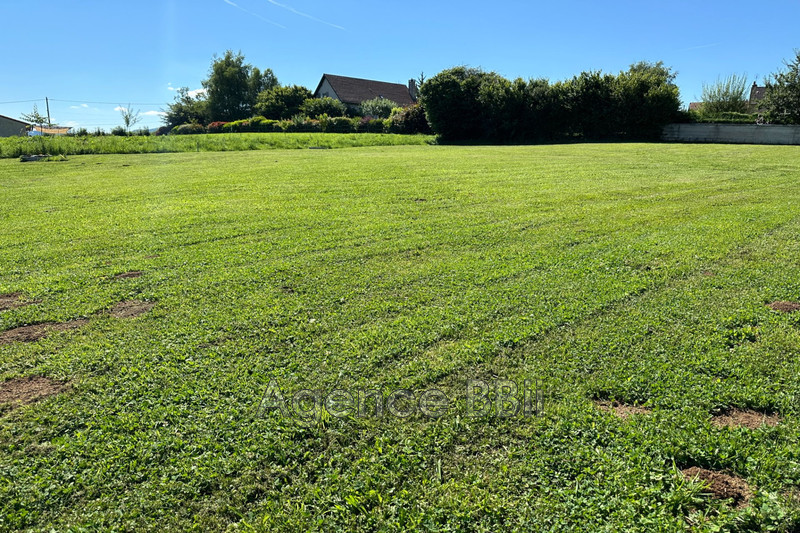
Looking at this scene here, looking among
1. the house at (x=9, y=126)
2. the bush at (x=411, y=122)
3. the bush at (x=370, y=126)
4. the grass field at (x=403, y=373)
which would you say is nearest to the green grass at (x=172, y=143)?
the bush at (x=411, y=122)

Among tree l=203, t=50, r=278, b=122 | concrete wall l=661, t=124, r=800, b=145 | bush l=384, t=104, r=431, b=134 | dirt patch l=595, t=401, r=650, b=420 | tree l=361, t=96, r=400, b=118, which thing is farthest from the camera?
tree l=203, t=50, r=278, b=122

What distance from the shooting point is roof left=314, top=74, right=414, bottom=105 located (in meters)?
56.6

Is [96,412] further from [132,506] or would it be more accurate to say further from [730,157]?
[730,157]

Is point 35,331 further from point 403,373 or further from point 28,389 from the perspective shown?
point 403,373

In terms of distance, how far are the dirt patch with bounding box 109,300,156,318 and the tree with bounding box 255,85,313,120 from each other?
51368mm

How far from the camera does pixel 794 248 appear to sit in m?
5.26

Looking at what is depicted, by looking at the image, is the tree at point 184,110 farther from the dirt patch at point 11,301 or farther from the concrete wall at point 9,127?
the dirt patch at point 11,301

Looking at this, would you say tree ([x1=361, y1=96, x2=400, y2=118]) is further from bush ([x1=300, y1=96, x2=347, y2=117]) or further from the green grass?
the green grass

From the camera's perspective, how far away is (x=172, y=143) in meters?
25.8

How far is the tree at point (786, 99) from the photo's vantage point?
28.6 meters

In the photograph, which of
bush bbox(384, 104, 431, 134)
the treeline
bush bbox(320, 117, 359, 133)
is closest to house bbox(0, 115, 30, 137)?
bush bbox(320, 117, 359, 133)

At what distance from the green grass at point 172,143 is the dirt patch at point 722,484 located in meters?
26.7

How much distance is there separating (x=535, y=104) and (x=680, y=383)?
3244 cm

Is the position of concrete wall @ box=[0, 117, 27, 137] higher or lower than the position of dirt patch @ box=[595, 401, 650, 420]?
higher
